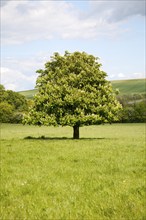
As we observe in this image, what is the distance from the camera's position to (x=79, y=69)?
125ft

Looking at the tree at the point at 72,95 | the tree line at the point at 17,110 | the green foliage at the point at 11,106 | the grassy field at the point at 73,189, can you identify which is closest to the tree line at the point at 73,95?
the tree at the point at 72,95

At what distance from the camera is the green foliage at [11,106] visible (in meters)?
124

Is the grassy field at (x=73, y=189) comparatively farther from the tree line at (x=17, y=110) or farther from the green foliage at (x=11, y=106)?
the tree line at (x=17, y=110)

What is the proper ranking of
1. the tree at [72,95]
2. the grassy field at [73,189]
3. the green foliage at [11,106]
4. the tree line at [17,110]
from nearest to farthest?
the grassy field at [73,189]
the tree at [72,95]
the green foliage at [11,106]
the tree line at [17,110]

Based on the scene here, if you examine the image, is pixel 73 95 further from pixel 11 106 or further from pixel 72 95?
pixel 11 106

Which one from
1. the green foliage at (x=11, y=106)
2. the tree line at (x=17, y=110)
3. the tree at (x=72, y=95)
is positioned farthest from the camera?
the tree line at (x=17, y=110)

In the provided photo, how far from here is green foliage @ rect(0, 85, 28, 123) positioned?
123625 mm

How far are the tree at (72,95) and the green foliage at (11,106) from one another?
3335 inches

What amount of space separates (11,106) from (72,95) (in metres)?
96.3

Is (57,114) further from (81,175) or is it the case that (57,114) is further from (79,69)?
(81,175)

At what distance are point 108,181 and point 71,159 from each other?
20.5 feet

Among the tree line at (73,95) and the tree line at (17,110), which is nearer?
the tree line at (73,95)

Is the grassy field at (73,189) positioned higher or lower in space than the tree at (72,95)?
lower

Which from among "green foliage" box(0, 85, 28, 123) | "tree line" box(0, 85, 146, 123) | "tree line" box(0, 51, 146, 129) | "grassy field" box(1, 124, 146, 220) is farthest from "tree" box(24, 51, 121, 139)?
"tree line" box(0, 85, 146, 123)
